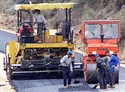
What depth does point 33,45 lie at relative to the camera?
78.8ft

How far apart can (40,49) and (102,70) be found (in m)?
4.43

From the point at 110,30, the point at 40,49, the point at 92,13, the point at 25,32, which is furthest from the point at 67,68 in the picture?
the point at 92,13

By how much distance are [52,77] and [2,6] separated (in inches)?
1860

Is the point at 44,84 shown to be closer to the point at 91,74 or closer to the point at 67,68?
the point at 67,68

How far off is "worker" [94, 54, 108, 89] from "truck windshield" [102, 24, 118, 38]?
7.13 feet

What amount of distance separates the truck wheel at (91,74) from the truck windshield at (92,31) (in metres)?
1.75

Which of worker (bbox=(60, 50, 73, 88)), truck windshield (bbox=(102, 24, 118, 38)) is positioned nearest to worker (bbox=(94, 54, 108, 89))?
worker (bbox=(60, 50, 73, 88))

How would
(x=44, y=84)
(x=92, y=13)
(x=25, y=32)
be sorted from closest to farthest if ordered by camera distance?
(x=44, y=84) → (x=25, y=32) → (x=92, y=13)

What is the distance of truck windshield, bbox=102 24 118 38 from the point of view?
2302 cm

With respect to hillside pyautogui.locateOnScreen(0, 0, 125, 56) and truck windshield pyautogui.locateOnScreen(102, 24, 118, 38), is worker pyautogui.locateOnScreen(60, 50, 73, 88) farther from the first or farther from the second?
hillside pyautogui.locateOnScreen(0, 0, 125, 56)

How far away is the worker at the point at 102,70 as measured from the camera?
2069 cm

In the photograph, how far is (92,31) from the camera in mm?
23016

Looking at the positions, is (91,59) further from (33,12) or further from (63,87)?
(33,12)

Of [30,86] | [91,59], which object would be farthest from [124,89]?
[30,86]
